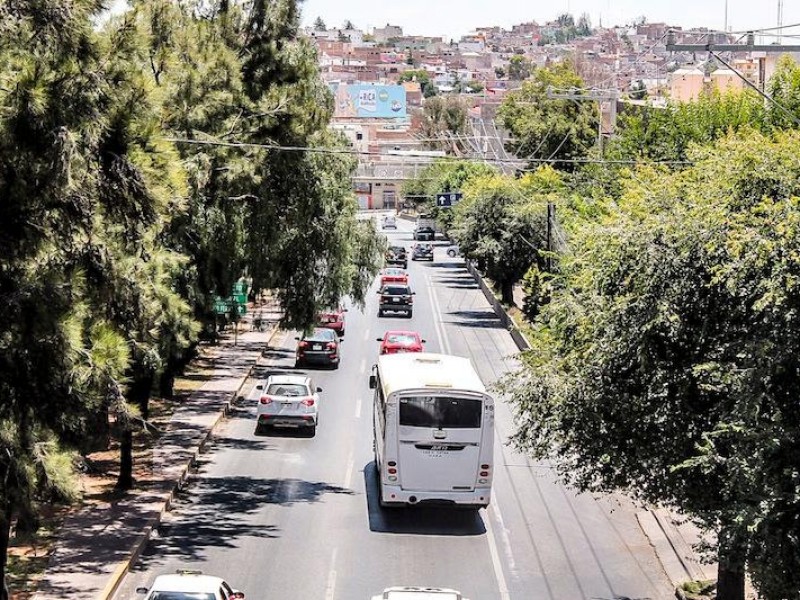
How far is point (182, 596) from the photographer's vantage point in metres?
18.2

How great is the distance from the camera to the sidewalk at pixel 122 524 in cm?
2247

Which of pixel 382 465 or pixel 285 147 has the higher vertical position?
pixel 285 147

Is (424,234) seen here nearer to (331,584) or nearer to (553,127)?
(553,127)

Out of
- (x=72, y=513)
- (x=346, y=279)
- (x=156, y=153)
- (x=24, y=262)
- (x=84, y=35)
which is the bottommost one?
(x=72, y=513)

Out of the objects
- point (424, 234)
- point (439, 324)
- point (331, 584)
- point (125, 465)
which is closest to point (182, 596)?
point (331, 584)

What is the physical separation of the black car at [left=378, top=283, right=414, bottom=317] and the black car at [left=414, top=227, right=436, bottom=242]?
54738 millimetres

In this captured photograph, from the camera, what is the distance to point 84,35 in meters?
17.9

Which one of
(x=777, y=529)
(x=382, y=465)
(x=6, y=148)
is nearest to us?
(x=777, y=529)

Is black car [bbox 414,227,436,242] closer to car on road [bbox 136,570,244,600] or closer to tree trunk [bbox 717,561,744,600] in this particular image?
tree trunk [bbox 717,561,744,600]

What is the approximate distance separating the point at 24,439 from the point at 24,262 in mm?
2132

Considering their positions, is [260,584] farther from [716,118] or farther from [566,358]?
[716,118]

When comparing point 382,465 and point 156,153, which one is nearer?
point 156,153

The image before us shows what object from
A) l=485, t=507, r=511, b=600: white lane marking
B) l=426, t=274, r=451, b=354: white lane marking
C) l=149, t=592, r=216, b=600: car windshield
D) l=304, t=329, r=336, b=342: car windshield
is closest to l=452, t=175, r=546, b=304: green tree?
l=426, t=274, r=451, b=354: white lane marking

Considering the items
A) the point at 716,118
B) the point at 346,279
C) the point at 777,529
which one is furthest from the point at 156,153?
the point at 716,118
